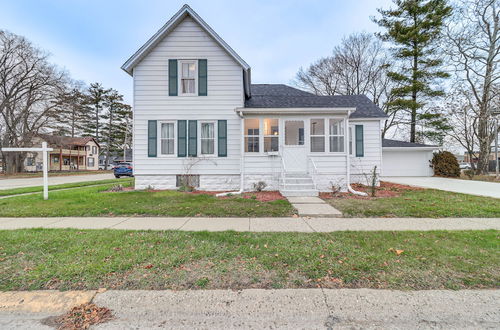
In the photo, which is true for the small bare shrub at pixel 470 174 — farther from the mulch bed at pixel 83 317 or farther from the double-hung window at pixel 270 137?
the mulch bed at pixel 83 317

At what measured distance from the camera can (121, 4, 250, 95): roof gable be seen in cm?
960

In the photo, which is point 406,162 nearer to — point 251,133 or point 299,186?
point 299,186

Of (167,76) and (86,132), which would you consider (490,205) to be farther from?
(86,132)

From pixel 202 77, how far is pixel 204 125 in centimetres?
219

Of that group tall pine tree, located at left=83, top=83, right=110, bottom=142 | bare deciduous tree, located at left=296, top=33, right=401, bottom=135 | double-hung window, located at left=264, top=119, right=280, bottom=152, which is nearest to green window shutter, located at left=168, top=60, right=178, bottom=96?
double-hung window, located at left=264, top=119, right=280, bottom=152

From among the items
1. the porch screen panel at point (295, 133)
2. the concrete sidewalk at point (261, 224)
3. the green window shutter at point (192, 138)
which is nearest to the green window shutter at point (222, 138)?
the green window shutter at point (192, 138)

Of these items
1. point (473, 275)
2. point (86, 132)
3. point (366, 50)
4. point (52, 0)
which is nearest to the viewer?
point (473, 275)

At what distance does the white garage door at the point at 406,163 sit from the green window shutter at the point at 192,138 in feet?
50.6

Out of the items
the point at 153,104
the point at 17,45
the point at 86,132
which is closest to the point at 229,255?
the point at 153,104

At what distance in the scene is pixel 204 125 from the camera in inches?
407

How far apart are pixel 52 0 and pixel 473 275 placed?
26.6 metres

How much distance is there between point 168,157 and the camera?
10234mm

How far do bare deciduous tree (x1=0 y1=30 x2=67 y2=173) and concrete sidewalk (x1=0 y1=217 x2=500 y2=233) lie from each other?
25.6 metres

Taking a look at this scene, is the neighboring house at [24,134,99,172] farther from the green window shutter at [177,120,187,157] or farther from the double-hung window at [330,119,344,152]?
the double-hung window at [330,119,344,152]
